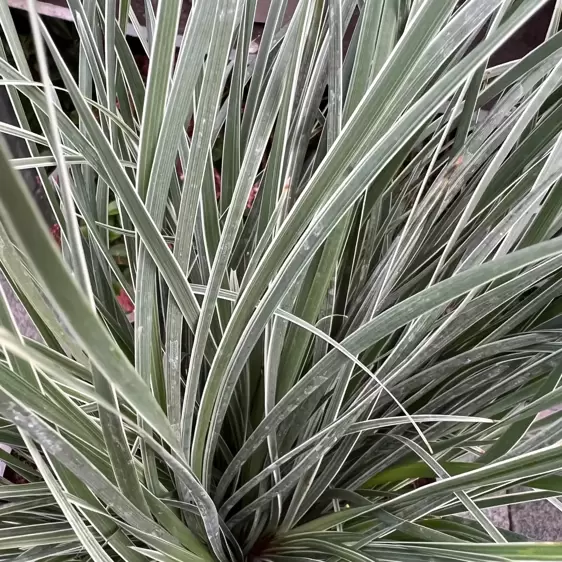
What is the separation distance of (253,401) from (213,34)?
0.93 ft

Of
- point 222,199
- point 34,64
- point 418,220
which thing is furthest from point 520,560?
point 34,64

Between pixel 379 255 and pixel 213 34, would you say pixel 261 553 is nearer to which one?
pixel 379 255

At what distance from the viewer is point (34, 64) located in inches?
35.7

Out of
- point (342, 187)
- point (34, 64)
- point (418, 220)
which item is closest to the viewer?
point (342, 187)

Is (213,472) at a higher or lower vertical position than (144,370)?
lower

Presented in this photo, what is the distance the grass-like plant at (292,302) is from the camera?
213mm

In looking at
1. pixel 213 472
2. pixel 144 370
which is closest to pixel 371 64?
pixel 144 370

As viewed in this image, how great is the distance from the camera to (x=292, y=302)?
0.31 m

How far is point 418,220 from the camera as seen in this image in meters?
0.35

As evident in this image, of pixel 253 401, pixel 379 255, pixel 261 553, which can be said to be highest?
pixel 379 255

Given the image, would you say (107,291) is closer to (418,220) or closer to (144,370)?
(144,370)

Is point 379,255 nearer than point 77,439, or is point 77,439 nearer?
point 77,439

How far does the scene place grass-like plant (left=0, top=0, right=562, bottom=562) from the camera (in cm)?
21

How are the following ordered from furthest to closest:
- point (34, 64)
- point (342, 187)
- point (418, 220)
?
point (34, 64) < point (418, 220) < point (342, 187)
